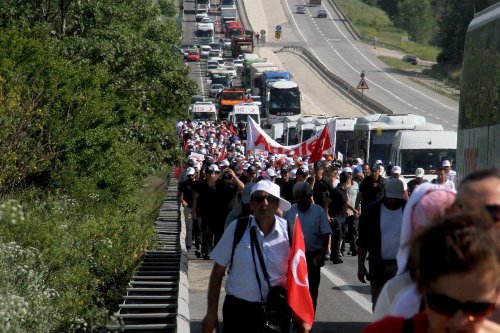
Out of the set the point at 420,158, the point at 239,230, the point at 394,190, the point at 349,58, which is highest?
the point at 239,230

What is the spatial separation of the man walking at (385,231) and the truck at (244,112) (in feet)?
203

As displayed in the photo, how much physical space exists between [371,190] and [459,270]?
16.8 m

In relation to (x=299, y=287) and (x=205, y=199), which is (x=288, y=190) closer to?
(x=205, y=199)

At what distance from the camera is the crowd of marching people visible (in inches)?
132

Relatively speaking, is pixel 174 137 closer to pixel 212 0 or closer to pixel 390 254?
pixel 390 254

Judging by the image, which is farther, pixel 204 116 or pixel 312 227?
pixel 204 116

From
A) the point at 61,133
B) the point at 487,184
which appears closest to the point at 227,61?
the point at 61,133

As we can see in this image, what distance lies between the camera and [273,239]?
8.62 meters

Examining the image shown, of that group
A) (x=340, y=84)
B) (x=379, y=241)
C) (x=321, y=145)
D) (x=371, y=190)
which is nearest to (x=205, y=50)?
(x=340, y=84)

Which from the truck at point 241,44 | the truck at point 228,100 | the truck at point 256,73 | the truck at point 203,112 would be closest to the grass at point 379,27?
the truck at point 241,44

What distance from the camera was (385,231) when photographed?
35.0ft

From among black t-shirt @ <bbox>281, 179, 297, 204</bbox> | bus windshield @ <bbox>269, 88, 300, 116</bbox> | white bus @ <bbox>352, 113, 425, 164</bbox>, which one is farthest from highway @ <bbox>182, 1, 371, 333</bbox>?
bus windshield @ <bbox>269, 88, 300, 116</bbox>

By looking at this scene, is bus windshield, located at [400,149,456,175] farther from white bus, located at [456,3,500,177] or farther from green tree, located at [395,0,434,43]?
green tree, located at [395,0,434,43]

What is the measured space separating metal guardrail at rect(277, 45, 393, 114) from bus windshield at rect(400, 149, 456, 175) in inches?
1682
